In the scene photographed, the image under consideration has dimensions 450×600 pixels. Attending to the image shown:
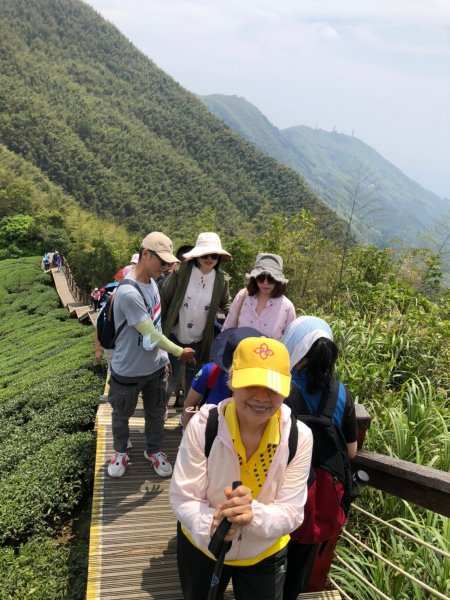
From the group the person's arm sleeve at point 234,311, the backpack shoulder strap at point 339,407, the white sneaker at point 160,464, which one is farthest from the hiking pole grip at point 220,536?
the white sneaker at point 160,464

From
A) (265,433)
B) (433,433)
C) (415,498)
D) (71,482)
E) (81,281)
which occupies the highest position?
(265,433)

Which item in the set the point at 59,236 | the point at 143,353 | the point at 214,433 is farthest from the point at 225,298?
the point at 59,236

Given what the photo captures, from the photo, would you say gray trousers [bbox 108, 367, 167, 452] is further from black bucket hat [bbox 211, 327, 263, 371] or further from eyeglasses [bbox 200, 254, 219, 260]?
black bucket hat [bbox 211, 327, 263, 371]

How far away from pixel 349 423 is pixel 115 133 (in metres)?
95.4

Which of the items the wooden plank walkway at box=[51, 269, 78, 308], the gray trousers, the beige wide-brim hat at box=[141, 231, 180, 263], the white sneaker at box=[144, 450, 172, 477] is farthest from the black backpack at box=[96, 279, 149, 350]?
the wooden plank walkway at box=[51, 269, 78, 308]

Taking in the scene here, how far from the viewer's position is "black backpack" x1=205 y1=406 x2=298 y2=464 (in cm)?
162

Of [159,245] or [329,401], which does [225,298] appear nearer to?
[159,245]

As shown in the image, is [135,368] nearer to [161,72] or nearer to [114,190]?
[114,190]

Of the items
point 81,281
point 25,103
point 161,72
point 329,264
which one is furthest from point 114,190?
point 161,72

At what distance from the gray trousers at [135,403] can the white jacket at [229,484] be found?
1.47m

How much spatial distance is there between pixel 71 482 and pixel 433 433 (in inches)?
112

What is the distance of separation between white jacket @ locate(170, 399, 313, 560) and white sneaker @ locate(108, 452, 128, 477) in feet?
5.77

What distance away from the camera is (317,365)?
1.92 meters

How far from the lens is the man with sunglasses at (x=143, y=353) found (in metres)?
2.78
